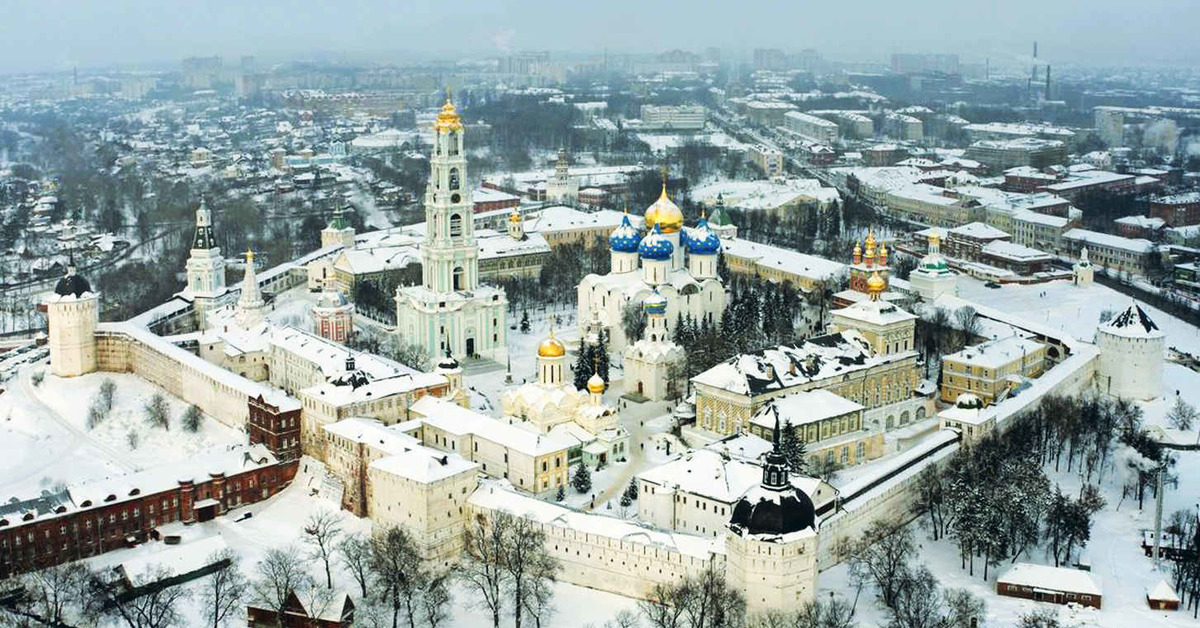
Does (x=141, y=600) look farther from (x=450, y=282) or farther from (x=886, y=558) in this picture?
(x=450, y=282)

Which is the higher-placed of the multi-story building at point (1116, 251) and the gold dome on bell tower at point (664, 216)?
the gold dome on bell tower at point (664, 216)

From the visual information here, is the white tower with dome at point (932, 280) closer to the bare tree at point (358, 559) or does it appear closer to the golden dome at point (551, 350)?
the golden dome at point (551, 350)

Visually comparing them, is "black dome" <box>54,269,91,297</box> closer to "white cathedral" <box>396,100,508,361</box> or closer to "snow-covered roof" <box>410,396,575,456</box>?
"white cathedral" <box>396,100,508,361</box>

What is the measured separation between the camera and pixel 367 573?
26.6 m

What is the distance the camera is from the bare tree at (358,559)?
2608 cm

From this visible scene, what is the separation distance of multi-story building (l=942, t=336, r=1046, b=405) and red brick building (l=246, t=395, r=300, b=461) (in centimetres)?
1799

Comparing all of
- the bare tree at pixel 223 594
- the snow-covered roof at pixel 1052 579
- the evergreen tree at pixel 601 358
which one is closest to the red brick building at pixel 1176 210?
the evergreen tree at pixel 601 358

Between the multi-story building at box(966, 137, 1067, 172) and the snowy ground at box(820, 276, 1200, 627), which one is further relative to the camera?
the multi-story building at box(966, 137, 1067, 172)

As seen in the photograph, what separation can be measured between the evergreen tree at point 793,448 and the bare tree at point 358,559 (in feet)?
31.5

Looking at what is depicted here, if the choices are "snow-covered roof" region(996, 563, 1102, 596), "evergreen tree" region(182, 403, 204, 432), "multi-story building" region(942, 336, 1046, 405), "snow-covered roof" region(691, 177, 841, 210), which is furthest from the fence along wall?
"snow-covered roof" region(691, 177, 841, 210)

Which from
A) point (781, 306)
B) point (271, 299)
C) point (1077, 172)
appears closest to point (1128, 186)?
point (1077, 172)

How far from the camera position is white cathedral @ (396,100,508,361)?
41656 millimetres

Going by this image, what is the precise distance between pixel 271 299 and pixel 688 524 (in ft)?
91.6

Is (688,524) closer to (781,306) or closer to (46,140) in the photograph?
(781,306)
